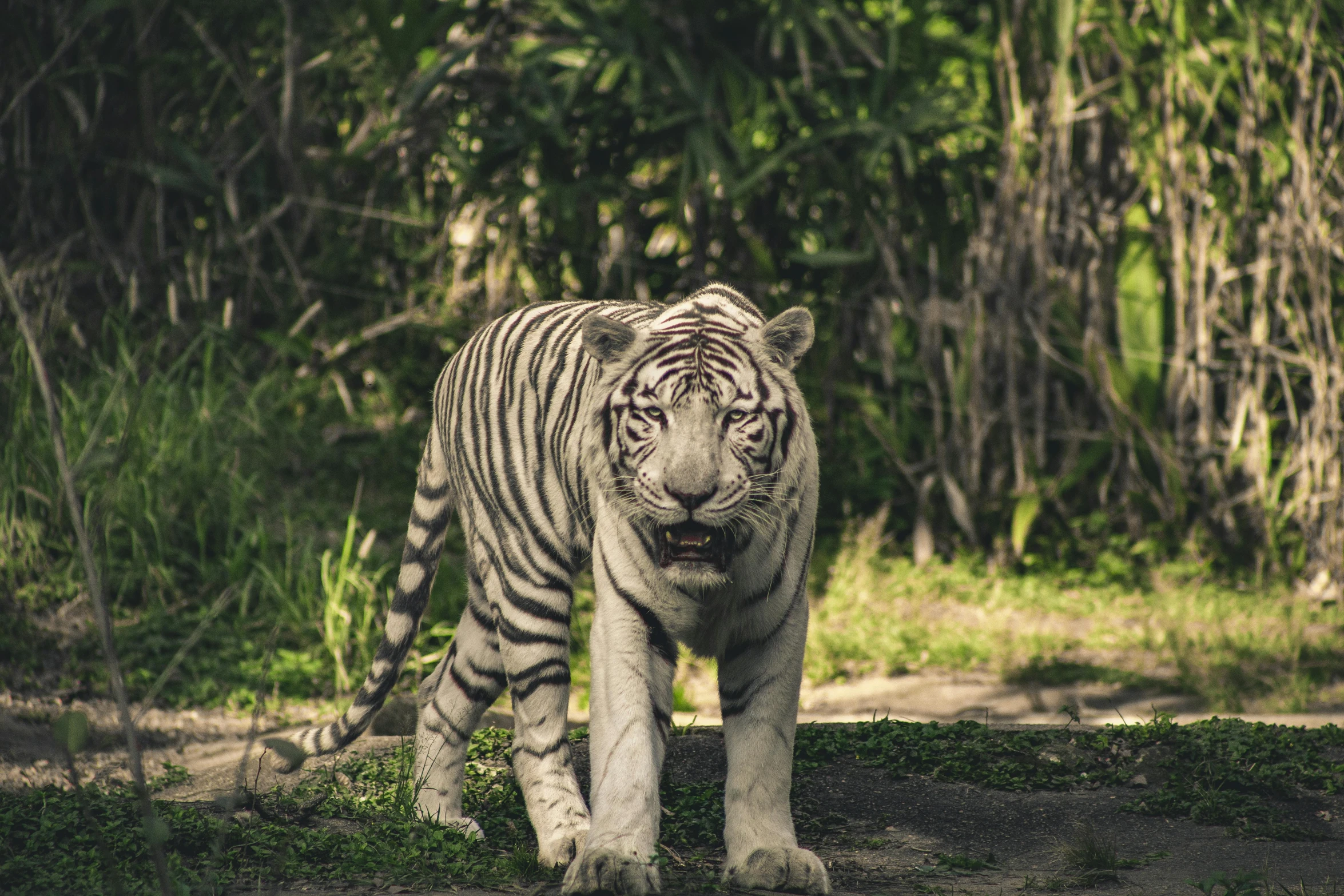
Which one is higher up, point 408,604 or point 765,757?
point 408,604

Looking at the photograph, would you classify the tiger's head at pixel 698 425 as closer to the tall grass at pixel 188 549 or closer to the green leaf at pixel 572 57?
the tall grass at pixel 188 549

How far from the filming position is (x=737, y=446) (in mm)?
2666

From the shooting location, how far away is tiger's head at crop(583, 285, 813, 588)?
2.60 meters

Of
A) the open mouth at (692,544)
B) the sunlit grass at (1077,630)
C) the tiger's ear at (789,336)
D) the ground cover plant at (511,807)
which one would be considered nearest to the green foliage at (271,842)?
the ground cover plant at (511,807)

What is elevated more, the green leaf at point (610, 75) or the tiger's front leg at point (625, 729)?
the green leaf at point (610, 75)

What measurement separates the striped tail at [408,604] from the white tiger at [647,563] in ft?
0.11

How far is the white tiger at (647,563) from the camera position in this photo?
2.64 metres

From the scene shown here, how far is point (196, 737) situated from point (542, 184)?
369cm

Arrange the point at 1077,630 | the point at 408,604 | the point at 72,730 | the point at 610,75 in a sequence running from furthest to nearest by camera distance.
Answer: the point at 610,75
the point at 1077,630
the point at 408,604
the point at 72,730

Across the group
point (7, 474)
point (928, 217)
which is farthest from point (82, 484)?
point (928, 217)

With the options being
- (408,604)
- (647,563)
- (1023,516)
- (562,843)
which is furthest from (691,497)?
(1023,516)

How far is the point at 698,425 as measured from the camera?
264cm

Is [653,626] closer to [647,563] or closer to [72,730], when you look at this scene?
[647,563]

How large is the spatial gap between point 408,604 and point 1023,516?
4.14m
